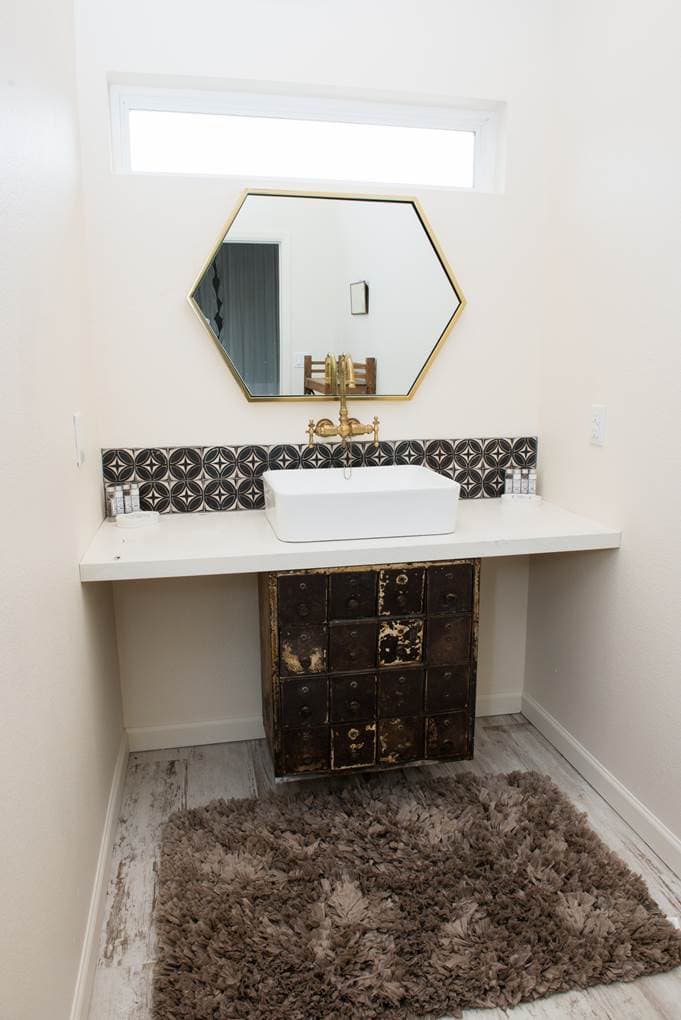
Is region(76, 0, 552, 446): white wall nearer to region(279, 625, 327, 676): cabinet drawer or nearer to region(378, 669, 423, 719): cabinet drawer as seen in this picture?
region(279, 625, 327, 676): cabinet drawer

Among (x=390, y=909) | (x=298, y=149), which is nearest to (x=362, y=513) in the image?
(x=390, y=909)

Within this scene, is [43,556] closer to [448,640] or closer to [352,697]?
[352,697]

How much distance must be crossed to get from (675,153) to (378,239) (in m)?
0.86

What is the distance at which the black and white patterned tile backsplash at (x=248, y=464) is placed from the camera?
222cm

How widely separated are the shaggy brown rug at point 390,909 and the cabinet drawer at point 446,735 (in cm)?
16

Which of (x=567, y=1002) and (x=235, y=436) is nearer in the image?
(x=567, y=1002)

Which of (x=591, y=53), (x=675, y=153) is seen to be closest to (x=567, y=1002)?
(x=675, y=153)

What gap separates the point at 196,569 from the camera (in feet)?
5.89

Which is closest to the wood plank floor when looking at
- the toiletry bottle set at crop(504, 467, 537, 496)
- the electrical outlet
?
the toiletry bottle set at crop(504, 467, 537, 496)

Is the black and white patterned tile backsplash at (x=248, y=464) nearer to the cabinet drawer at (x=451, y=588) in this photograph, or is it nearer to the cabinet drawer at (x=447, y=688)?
the cabinet drawer at (x=451, y=588)

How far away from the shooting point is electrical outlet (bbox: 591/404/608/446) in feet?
6.73

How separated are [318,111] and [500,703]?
2094 mm

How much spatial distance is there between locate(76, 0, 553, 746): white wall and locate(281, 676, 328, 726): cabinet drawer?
0.56 m

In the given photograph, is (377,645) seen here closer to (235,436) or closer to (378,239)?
(235,436)
